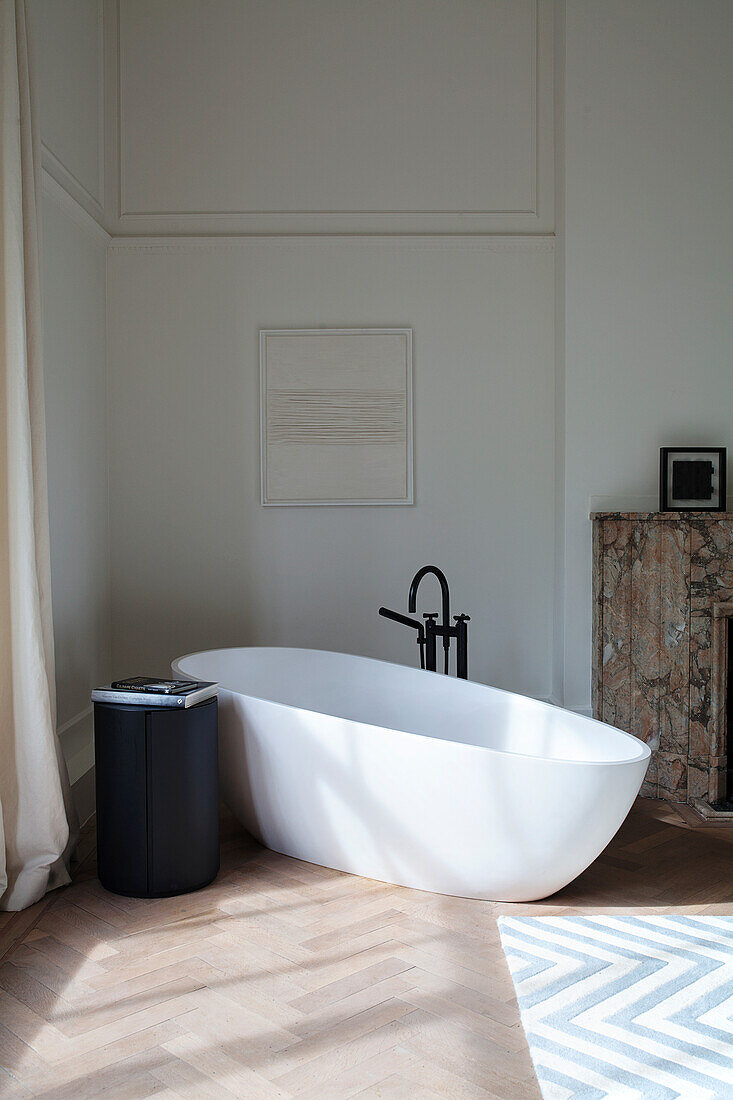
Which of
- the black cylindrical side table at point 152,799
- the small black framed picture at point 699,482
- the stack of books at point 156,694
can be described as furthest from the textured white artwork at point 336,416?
the black cylindrical side table at point 152,799

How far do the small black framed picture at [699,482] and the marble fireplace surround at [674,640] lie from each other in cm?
35

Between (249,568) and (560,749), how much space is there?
179cm

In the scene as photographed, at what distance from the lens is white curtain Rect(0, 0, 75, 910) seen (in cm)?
248

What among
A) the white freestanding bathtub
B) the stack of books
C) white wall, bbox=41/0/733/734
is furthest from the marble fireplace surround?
the stack of books

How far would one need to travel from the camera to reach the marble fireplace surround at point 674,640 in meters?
3.47

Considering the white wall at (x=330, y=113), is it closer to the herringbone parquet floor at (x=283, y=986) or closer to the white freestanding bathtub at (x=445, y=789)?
the white freestanding bathtub at (x=445, y=789)

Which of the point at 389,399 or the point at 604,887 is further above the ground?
the point at 389,399

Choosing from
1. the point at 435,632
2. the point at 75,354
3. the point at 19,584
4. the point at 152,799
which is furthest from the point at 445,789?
the point at 75,354

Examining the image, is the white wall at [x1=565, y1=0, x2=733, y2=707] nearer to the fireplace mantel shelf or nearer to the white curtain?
the fireplace mantel shelf

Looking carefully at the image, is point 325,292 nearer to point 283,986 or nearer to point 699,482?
point 699,482

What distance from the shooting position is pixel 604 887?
8.56 ft

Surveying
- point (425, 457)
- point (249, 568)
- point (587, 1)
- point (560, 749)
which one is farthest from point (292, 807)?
point (587, 1)

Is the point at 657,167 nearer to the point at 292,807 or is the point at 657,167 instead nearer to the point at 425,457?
the point at 425,457

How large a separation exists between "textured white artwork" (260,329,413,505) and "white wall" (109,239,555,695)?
0.21 ft
